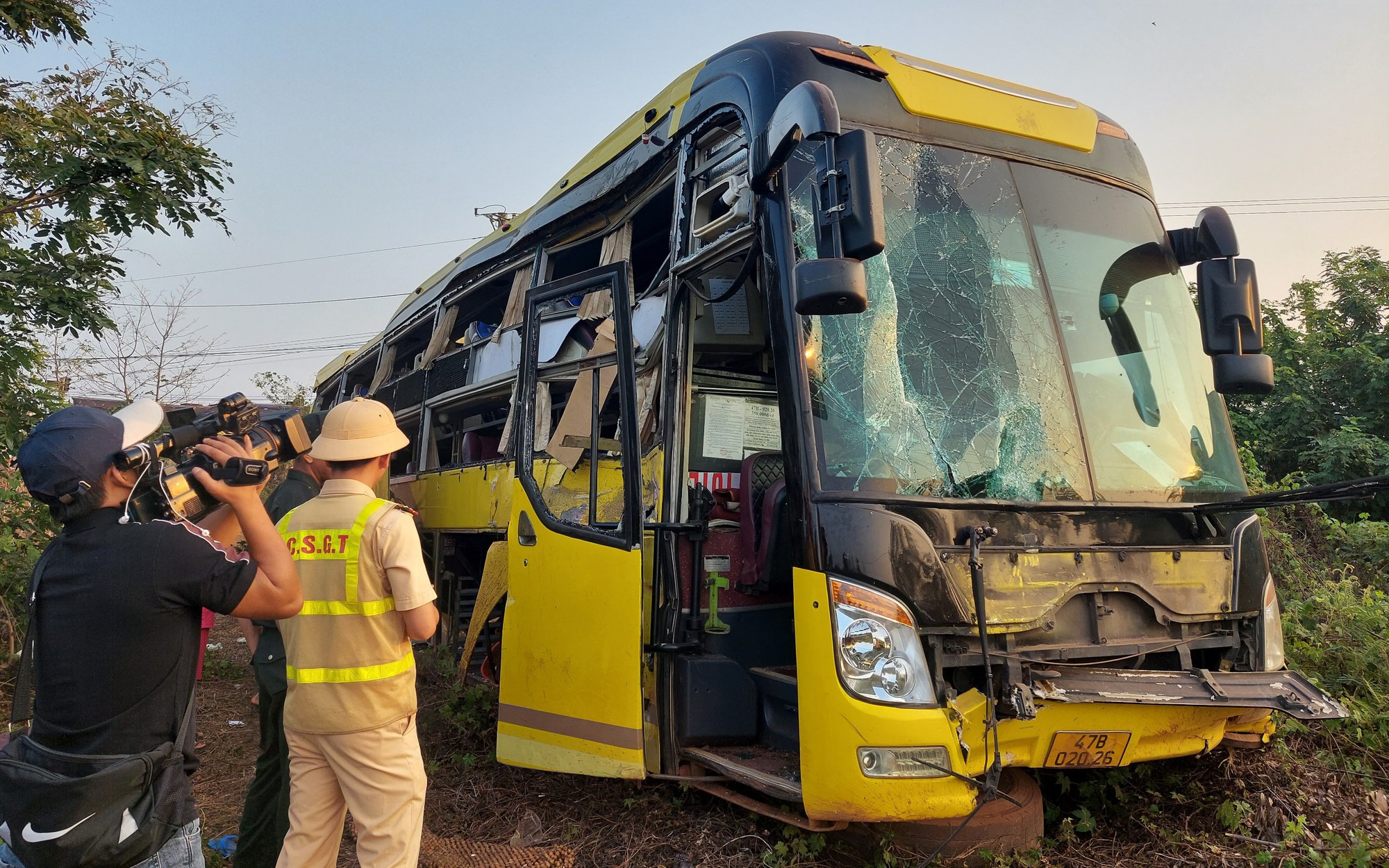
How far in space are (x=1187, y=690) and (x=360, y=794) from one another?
2.68m

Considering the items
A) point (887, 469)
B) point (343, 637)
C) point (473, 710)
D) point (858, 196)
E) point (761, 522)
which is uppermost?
point (858, 196)

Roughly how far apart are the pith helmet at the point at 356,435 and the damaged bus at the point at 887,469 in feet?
3.48

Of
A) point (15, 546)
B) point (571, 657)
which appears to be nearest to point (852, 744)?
point (571, 657)

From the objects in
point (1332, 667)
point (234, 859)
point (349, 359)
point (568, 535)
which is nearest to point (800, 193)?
point (568, 535)

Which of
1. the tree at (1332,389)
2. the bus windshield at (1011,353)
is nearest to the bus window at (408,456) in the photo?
the bus windshield at (1011,353)

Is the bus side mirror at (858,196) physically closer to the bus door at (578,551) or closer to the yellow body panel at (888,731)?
the yellow body panel at (888,731)

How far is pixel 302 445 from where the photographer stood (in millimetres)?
2492

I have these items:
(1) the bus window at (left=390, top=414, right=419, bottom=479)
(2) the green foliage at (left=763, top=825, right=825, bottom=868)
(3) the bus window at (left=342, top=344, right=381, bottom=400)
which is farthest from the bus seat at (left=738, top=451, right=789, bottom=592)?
(3) the bus window at (left=342, top=344, right=381, bottom=400)

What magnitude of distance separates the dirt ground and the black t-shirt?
77.9 inches

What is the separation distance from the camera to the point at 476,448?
6125 mm

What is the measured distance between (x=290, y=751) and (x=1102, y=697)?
2.54 metres

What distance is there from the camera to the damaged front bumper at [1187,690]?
9.00 feet

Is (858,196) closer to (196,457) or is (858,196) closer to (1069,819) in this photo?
(196,457)

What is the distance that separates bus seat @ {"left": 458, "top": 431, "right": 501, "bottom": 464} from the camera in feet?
19.4
